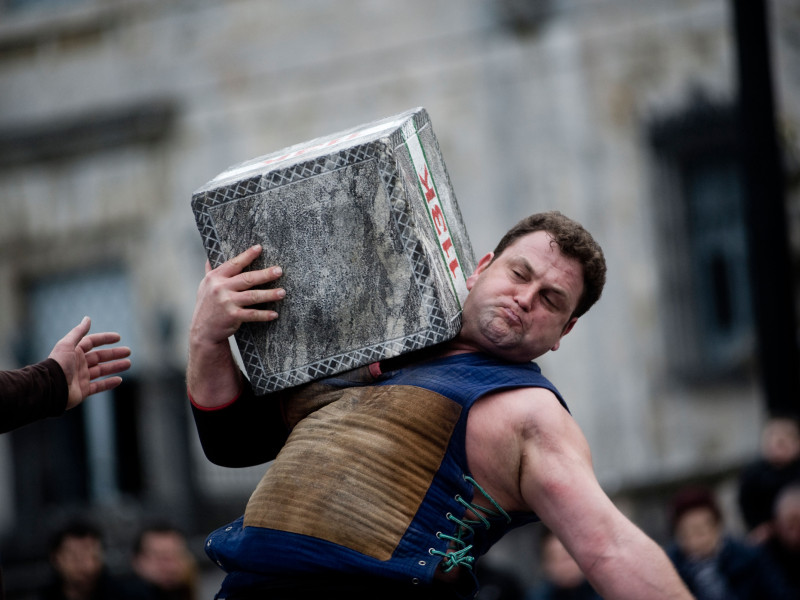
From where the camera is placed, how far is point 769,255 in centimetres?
680

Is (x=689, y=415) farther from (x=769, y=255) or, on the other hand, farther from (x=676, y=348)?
(x=769, y=255)

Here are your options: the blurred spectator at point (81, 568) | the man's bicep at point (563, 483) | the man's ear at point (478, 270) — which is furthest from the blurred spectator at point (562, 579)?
the man's bicep at point (563, 483)

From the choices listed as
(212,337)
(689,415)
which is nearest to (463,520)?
(212,337)

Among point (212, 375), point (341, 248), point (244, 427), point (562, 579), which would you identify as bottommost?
point (562, 579)

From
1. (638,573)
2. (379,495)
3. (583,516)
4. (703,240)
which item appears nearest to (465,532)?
(379,495)

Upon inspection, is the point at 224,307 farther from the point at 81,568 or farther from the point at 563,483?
the point at 81,568

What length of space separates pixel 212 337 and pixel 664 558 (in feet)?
4.27

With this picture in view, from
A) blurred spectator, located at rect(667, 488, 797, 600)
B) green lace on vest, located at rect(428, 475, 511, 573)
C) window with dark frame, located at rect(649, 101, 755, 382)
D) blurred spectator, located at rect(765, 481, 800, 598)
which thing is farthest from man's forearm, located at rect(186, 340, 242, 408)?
window with dark frame, located at rect(649, 101, 755, 382)

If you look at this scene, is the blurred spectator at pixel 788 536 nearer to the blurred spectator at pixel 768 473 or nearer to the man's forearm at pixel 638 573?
the blurred spectator at pixel 768 473

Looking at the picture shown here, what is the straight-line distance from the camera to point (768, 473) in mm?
6914

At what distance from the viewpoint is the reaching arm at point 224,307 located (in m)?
3.46

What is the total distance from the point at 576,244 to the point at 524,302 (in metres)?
0.22

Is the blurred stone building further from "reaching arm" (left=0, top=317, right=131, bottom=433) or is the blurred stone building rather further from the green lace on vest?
the green lace on vest

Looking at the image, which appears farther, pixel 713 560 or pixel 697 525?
pixel 697 525
